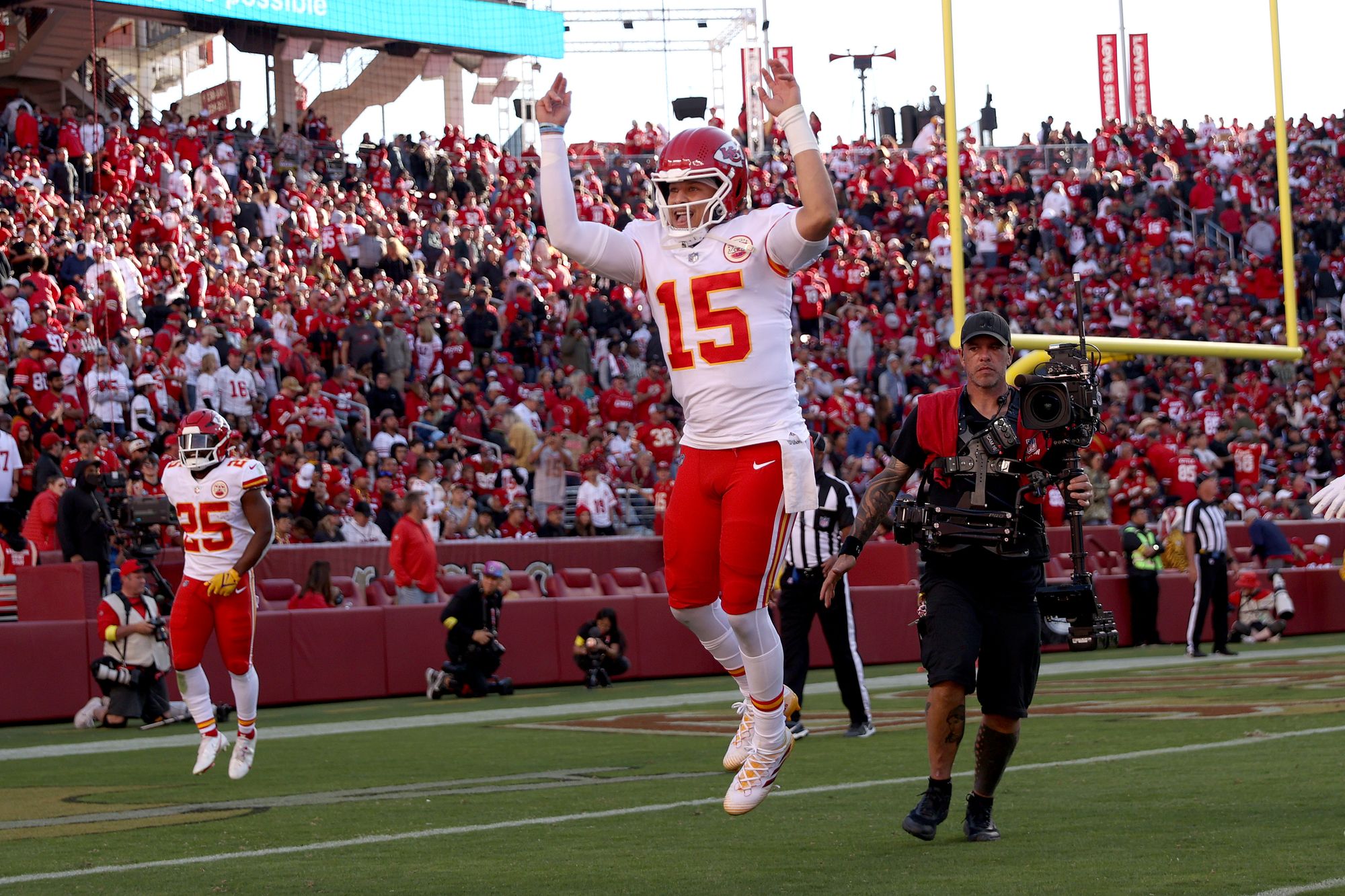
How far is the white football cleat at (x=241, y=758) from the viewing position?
391 inches

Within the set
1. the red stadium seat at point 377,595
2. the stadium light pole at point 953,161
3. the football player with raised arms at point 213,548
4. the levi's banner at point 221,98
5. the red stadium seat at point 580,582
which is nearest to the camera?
the football player with raised arms at point 213,548

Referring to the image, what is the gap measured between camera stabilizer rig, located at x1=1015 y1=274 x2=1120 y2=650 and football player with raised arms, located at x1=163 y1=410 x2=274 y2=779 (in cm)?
509

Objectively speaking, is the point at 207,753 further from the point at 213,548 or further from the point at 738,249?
the point at 738,249

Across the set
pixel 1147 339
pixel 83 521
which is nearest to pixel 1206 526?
pixel 1147 339

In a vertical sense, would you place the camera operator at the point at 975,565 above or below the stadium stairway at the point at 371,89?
below

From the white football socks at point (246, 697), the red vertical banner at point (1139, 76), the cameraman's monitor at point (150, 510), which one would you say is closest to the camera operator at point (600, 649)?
the cameraman's monitor at point (150, 510)

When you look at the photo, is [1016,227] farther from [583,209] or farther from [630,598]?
[630,598]

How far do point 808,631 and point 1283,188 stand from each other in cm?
946

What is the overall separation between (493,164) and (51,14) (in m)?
6.80

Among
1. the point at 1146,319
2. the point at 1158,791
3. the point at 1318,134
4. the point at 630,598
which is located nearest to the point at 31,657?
the point at 630,598

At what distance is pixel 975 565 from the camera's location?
6.80 metres

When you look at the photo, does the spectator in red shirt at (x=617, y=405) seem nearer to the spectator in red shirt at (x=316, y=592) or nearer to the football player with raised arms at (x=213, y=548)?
the spectator in red shirt at (x=316, y=592)

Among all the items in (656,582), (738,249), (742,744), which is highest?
(738,249)

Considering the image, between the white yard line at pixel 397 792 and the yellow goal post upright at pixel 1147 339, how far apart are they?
6.05 metres
